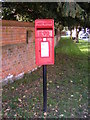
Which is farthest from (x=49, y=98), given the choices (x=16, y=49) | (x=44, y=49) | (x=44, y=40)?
(x=16, y=49)

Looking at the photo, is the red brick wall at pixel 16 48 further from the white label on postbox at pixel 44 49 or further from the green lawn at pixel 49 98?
the white label on postbox at pixel 44 49

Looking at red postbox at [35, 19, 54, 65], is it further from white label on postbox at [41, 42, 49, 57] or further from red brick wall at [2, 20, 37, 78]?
red brick wall at [2, 20, 37, 78]

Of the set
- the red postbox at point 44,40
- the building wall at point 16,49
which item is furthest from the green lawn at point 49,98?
the red postbox at point 44,40

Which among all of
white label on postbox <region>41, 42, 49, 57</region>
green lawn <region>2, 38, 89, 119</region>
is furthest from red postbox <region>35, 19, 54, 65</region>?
green lawn <region>2, 38, 89, 119</region>

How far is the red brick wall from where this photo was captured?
534cm

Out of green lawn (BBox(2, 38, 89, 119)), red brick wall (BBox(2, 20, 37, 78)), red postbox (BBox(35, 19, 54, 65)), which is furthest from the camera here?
red brick wall (BBox(2, 20, 37, 78))

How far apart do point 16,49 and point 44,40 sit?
2.35 metres

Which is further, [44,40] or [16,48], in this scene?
[16,48]

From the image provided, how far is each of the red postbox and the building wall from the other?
147cm

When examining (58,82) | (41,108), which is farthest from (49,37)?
(58,82)

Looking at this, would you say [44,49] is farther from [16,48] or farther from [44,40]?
[16,48]

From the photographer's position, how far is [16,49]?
20.0 feet

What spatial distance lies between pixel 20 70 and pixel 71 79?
169 centimetres

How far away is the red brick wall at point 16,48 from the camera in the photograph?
534 centimetres
